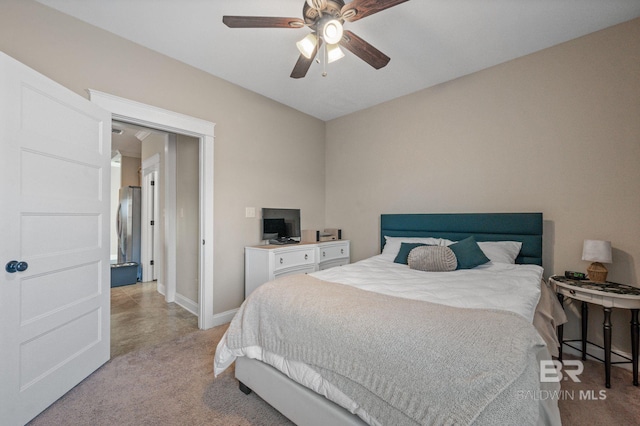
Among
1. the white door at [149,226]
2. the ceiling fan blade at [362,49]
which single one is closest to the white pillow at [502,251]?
the ceiling fan blade at [362,49]

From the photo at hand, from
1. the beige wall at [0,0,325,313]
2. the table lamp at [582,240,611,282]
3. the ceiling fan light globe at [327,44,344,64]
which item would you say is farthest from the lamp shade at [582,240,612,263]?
the beige wall at [0,0,325,313]

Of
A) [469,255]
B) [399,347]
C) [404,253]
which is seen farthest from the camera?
[404,253]

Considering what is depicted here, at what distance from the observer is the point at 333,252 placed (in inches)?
149

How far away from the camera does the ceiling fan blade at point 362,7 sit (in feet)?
5.10

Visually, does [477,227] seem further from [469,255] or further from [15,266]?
[15,266]

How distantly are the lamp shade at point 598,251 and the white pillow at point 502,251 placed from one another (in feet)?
1.61

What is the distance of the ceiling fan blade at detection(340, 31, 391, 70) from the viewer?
1859mm

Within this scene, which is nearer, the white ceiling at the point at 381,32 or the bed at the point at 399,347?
the bed at the point at 399,347

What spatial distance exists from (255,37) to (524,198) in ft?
9.60

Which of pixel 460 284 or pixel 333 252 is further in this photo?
pixel 333 252

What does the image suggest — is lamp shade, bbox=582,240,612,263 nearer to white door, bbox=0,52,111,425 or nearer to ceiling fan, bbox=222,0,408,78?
ceiling fan, bbox=222,0,408,78

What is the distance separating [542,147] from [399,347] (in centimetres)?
259

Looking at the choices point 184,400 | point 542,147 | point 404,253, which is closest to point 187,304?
point 184,400

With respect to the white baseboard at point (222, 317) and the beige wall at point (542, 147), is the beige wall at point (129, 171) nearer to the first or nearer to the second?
the white baseboard at point (222, 317)
